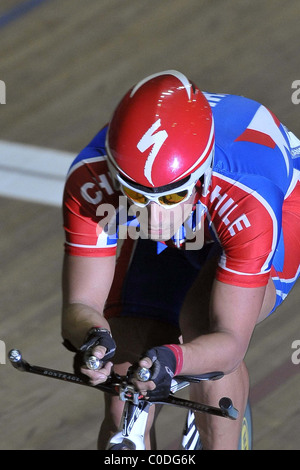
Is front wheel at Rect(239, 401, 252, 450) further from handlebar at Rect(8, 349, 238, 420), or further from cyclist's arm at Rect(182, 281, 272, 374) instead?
handlebar at Rect(8, 349, 238, 420)

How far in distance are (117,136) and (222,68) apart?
2893 millimetres

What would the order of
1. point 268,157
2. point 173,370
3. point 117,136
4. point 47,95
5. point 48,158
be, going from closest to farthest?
1. point 173,370
2. point 117,136
3. point 268,157
4. point 48,158
5. point 47,95

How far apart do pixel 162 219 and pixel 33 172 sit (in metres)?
2.24

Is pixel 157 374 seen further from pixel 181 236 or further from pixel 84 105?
pixel 84 105

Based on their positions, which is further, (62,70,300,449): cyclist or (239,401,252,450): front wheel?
(239,401,252,450): front wheel

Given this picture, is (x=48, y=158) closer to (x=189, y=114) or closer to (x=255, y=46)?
(x=255, y=46)

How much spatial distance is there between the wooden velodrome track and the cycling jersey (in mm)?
975

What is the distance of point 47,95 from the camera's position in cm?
523

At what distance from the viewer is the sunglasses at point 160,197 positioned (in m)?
2.54

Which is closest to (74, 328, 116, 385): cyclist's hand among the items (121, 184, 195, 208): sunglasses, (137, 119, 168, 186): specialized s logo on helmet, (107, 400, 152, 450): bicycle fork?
(107, 400, 152, 450): bicycle fork

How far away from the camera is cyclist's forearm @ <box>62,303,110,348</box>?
2.66 metres

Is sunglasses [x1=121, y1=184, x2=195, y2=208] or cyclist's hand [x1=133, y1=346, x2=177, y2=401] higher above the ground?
sunglasses [x1=121, y1=184, x2=195, y2=208]

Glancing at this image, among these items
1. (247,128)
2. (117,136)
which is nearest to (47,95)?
(247,128)

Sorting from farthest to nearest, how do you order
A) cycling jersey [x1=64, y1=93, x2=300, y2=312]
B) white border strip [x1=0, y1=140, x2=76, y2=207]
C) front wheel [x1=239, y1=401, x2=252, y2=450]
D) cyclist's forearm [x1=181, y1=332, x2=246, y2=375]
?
white border strip [x1=0, y1=140, x2=76, y2=207]
front wheel [x1=239, y1=401, x2=252, y2=450]
cycling jersey [x1=64, y1=93, x2=300, y2=312]
cyclist's forearm [x1=181, y1=332, x2=246, y2=375]
